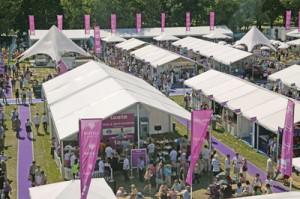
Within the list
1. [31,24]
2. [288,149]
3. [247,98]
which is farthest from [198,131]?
[31,24]

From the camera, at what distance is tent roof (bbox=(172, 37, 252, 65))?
37.6 meters

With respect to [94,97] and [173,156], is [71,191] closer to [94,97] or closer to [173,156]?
[173,156]

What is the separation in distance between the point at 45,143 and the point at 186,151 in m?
6.73

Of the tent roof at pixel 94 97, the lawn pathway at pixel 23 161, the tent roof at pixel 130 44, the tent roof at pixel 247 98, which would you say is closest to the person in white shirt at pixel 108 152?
the tent roof at pixel 94 97

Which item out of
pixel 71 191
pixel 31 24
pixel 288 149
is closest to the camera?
pixel 71 191

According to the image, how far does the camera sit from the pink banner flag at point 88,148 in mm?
12984

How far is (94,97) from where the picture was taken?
21.3 metres

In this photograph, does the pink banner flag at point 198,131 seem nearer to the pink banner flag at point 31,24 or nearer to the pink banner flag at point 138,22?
the pink banner flag at point 31,24

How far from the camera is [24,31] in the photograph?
2394 inches

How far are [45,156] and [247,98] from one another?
9.10 metres

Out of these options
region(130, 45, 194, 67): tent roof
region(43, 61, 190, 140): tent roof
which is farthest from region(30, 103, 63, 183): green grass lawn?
region(130, 45, 194, 67): tent roof

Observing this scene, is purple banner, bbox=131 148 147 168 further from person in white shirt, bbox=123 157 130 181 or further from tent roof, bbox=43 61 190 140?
tent roof, bbox=43 61 190 140

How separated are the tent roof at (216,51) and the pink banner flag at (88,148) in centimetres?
2449

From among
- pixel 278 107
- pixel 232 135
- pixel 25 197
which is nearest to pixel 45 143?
pixel 25 197
